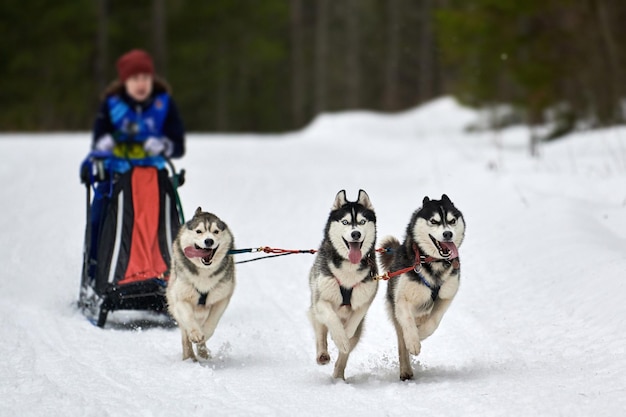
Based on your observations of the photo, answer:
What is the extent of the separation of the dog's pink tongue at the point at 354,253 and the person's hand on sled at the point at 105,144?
2.72m

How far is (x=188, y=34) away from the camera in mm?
34750

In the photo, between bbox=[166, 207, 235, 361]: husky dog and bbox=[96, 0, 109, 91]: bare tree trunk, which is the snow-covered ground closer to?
bbox=[166, 207, 235, 361]: husky dog

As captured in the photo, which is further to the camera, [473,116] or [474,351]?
[473,116]

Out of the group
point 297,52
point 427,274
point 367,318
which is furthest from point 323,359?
point 297,52

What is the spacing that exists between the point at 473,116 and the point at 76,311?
71.3 feet

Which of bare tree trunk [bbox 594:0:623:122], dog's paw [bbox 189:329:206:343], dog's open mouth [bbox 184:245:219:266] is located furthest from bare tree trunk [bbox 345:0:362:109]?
dog's paw [bbox 189:329:206:343]

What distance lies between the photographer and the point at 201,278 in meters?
5.54

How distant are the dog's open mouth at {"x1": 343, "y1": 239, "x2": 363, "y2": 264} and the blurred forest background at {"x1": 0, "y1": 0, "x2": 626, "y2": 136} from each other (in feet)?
34.3

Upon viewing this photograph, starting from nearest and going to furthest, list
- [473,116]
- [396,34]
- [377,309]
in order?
[377,309] → [473,116] → [396,34]

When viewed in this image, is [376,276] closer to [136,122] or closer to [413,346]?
[413,346]

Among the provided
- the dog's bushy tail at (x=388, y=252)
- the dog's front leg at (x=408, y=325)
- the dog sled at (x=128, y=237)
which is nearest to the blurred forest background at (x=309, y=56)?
the dog sled at (x=128, y=237)

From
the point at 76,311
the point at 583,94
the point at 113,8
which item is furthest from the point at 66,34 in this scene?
the point at 76,311

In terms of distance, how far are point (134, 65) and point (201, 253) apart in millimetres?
2243

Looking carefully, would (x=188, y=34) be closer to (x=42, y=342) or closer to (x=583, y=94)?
(x=583, y=94)
